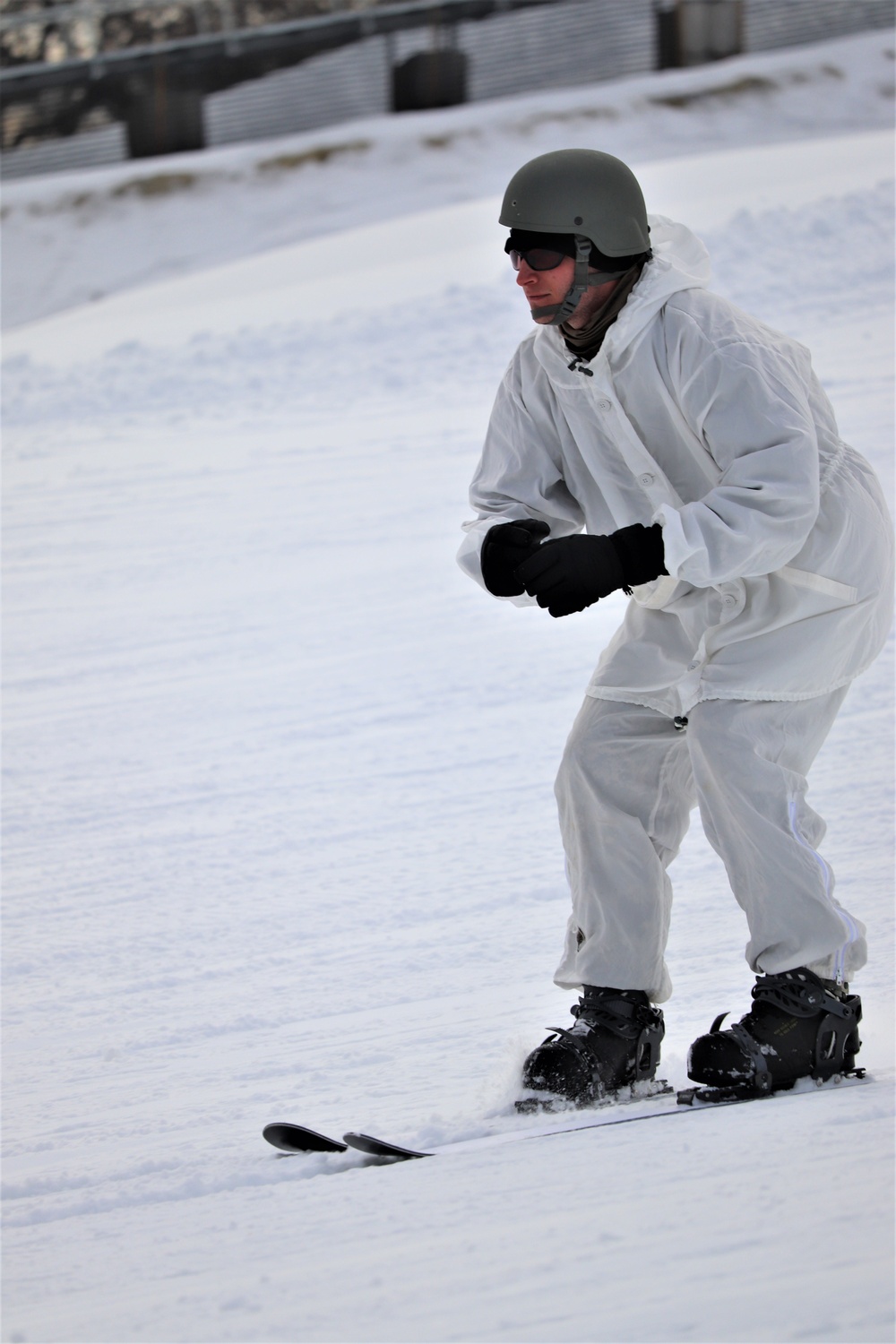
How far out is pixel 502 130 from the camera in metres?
15.3

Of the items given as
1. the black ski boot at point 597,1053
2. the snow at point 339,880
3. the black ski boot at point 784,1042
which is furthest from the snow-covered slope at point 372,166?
the black ski boot at point 784,1042

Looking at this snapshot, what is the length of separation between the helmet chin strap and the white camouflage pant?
68 centimetres

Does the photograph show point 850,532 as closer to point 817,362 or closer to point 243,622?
point 243,622

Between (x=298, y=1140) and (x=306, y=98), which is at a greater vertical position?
(x=306, y=98)

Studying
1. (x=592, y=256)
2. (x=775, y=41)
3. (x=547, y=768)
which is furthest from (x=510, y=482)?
(x=775, y=41)

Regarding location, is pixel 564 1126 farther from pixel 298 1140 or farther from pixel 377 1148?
pixel 298 1140

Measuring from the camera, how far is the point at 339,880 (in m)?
3.74

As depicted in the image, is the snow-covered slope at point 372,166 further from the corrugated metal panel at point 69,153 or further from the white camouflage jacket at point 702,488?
the white camouflage jacket at point 702,488

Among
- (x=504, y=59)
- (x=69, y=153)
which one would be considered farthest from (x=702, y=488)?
(x=504, y=59)

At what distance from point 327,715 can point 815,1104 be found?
292cm

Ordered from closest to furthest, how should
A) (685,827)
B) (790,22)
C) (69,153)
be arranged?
(685,827), (69,153), (790,22)

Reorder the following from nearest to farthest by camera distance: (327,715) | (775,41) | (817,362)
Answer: (327,715)
(817,362)
(775,41)

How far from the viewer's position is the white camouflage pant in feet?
7.69

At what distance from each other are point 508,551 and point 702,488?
34cm
